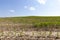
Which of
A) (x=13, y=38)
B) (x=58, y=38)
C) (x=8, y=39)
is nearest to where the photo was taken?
(x=8, y=39)

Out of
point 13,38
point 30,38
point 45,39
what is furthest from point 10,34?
point 45,39

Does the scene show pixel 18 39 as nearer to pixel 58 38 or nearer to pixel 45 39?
pixel 45 39

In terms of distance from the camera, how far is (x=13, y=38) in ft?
19.4

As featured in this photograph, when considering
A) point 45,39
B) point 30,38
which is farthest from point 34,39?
point 45,39

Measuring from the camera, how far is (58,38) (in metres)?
6.57

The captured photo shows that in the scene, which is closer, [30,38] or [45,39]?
[45,39]

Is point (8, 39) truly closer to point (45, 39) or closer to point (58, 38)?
point (45, 39)

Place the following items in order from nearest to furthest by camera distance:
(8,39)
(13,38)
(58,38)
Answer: (8,39), (13,38), (58,38)

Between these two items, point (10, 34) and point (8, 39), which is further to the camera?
point (10, 34)

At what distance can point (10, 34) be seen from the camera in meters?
6.22

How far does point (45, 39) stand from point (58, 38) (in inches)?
43.9

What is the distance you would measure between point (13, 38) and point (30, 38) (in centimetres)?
62

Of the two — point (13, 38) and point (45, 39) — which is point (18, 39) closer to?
point (13, 38)

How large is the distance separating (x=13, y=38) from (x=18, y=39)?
261 mm
